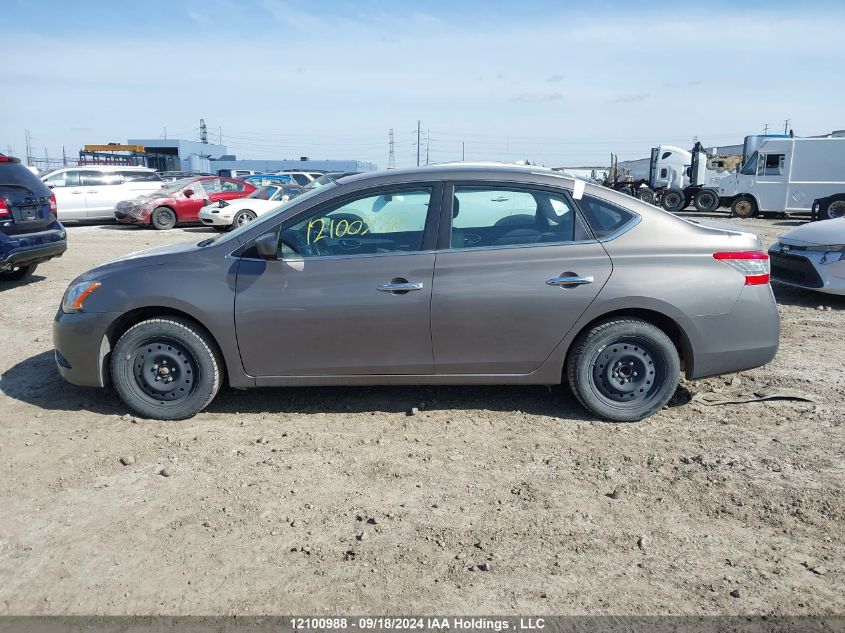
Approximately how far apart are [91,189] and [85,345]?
55.1 feet

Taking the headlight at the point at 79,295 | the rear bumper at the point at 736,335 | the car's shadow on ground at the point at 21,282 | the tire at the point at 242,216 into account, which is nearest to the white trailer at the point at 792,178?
the tire at the point at 242,216

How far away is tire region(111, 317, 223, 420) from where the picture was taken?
14.5ft

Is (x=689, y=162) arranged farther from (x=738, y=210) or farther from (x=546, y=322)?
(x=546, y=322)

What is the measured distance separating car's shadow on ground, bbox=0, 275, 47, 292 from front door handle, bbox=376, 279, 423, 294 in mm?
7043

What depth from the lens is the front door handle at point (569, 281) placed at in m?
4.27

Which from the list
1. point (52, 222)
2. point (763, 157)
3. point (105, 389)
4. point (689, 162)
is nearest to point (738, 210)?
point (763, 157)

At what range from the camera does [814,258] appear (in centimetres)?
794

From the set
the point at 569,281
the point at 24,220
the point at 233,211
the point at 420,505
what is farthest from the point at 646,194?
the point at 420,505

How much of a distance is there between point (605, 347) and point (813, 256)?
5037 millimetres

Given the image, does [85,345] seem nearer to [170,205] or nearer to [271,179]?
[170,205]

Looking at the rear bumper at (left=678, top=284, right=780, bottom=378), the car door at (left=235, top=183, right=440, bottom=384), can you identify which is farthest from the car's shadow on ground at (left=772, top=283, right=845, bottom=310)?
the car door at (left=235, top=183, right=440, bottom=384)

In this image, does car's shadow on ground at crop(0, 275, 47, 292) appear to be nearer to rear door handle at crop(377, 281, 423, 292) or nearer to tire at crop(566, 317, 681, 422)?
rear door handle at crop(377, 281, 423, 292)

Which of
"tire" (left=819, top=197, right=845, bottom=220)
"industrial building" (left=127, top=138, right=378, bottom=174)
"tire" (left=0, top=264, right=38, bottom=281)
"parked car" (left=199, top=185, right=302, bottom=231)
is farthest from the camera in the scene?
"industrial building" (left=127, top=138, right=378, bottom=174)

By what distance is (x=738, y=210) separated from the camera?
81.3ft
